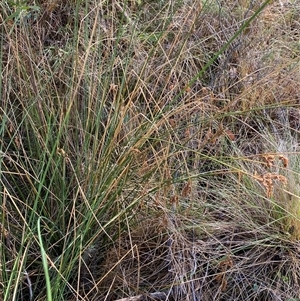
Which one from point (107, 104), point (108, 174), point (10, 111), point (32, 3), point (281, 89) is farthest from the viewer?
point (281, 89)

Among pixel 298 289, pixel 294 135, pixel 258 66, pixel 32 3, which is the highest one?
pixel 32 3

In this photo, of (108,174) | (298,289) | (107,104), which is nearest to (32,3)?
(107,104)

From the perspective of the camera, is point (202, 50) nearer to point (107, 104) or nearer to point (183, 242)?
point (107, 104)

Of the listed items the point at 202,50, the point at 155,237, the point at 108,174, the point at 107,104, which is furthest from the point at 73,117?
the point at 202,50

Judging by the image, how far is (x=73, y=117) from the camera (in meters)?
1.47

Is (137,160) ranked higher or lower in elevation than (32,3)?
lower

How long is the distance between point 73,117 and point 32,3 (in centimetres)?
53

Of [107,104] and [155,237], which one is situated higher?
[107,104]

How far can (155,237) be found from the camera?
1356 millimetres

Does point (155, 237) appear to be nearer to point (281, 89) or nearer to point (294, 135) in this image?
point (294, 135)

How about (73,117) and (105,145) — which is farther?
(73,117)

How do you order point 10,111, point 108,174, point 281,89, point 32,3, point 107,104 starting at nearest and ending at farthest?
1. point 108,174
2. point 10,111
3. point 107,104
4. point 32,3
5. point 281,89

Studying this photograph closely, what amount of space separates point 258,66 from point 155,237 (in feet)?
3.18

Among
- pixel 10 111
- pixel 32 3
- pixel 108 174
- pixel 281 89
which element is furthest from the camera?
pixel 281 89
